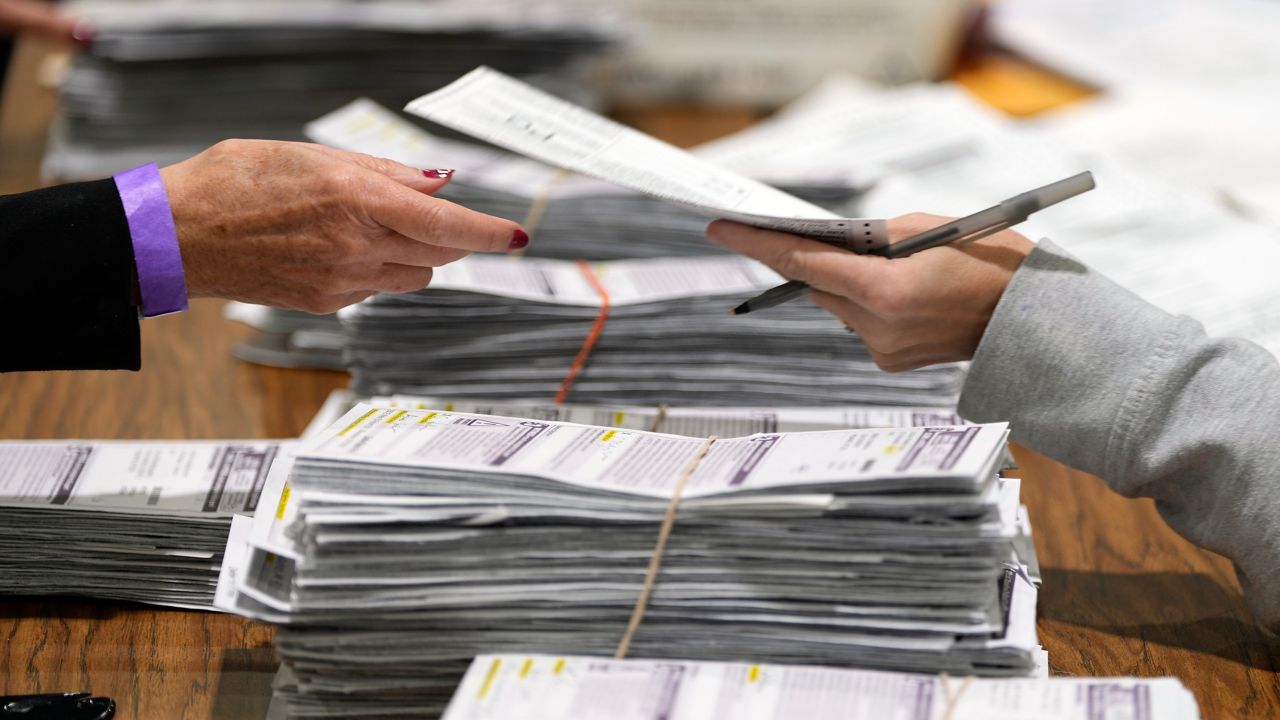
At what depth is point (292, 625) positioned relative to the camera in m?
0.70

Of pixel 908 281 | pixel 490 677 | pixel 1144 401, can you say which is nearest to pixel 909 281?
pixel 908 281

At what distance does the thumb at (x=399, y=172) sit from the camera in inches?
33.7

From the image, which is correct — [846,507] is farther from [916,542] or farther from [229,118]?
[229,118]

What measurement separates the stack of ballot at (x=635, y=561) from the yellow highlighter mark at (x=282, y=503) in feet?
0.12

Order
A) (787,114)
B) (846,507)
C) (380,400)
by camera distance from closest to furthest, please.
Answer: (846,507)
(380,400)
(787,114)

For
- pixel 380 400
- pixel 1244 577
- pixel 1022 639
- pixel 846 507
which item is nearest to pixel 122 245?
pixel 380 400

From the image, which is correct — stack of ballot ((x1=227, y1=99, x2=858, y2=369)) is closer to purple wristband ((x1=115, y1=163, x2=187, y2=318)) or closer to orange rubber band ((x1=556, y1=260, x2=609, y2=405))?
orange rubber band ((x1=556, y1=260, x2=609, y2=405))

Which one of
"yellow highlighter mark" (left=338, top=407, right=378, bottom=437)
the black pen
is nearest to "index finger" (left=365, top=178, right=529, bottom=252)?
"yellow highlighter mark" (left=338, top=407, right=378, bottom=437)

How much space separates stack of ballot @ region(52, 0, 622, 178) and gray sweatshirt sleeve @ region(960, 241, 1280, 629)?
0.99 meters

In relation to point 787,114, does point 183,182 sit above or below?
above

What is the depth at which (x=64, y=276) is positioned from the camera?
31.7 inches

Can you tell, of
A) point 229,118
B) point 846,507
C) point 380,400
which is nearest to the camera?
point 846,507

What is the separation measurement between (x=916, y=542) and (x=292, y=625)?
36 centimetres

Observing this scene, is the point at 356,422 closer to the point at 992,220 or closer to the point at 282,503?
the point at 282,503
